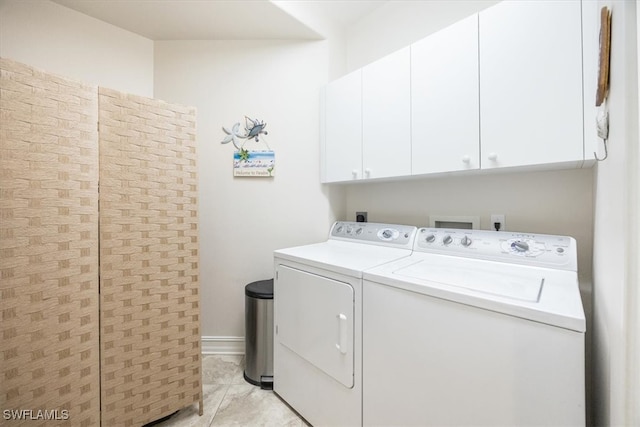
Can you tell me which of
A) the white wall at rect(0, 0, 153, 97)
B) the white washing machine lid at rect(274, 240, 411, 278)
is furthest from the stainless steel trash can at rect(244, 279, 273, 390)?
the white wall at rect(0, 0, 153, 97)

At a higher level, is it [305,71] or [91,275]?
[305,71]

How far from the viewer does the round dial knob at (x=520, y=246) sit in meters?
1.28

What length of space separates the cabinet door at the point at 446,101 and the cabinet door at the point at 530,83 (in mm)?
48

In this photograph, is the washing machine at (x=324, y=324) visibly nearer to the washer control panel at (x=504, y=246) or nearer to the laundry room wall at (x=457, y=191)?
the washer control panel at (x=504, y=246)

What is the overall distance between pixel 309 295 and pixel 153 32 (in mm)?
2364

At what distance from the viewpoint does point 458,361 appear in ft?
3.04

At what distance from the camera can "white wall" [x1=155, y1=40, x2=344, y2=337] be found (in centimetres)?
217

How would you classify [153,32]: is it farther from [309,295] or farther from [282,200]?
[309,295]

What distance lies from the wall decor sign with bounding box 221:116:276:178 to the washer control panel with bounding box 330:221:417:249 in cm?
74

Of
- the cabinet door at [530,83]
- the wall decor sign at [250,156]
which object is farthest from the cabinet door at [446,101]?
the wall decor sign at [250,156]

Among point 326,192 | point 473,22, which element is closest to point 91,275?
point 326,192

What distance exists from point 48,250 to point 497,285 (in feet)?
5.90

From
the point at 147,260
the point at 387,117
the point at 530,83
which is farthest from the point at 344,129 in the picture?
the point at 147,260

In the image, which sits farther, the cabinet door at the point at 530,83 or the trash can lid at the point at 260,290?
the trash can lid at the point at 260,290
